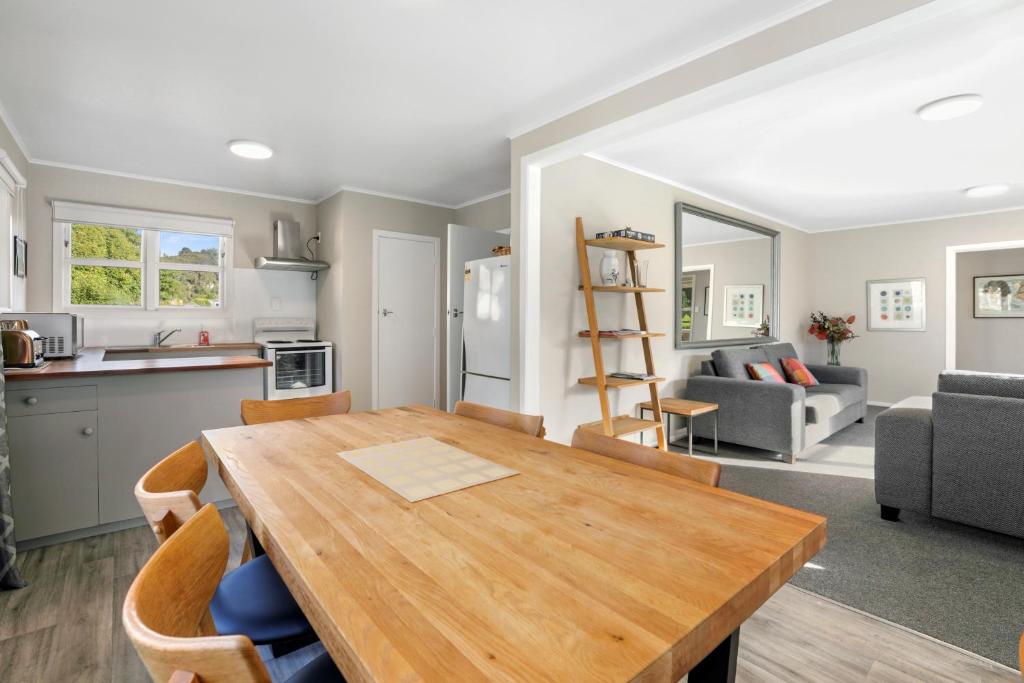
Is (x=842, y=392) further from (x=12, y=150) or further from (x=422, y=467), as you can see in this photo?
(x=12, y=150)

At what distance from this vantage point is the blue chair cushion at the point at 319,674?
3.20ft

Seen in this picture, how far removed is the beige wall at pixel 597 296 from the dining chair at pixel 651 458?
1993 mm

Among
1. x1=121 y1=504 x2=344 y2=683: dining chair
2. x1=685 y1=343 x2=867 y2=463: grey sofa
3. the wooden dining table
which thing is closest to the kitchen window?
the wooden dining table

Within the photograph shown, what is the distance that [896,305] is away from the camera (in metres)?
6.42

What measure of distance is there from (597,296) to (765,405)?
5.32ft

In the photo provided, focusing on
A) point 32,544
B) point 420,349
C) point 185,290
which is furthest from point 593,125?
point 185,290

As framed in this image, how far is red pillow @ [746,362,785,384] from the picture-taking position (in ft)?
15.5

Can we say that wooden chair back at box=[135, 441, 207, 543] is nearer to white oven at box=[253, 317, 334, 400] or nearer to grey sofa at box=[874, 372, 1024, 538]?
grey sofa at box=[874, 372, 1024, 538]

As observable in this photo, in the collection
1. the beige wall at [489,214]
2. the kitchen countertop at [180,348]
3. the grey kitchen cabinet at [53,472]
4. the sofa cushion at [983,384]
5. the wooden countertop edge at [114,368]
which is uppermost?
the beige wall at [489,214]

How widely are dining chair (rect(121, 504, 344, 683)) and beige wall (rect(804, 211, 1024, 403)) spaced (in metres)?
7.55

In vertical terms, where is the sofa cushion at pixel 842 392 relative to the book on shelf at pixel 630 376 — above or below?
below

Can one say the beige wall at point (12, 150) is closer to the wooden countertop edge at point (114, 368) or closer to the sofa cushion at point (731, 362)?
the wooden countertop edge at point (114, 368)

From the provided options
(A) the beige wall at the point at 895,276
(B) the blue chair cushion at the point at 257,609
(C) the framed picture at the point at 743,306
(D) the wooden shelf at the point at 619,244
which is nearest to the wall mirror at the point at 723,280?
(C) the framed picture at the point at 743,306

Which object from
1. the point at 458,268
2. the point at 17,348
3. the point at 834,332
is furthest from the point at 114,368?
the point at 834,332
